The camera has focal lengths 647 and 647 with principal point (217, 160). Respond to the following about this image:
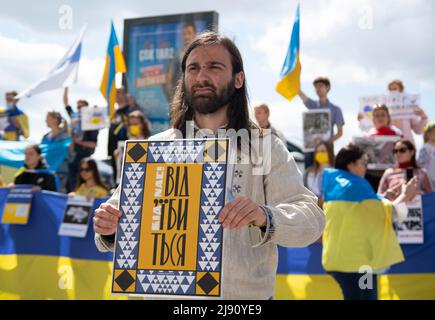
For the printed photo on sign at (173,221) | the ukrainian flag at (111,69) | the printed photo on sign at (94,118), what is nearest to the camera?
the printed photo on sign at (173,221)

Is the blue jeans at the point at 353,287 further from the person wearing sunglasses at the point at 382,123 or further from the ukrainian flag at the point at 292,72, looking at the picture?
the ukrainian flag at the point at 292,72

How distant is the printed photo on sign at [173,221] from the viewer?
2.09 m

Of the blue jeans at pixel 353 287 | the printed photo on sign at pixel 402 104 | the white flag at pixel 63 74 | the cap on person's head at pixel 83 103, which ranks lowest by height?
the blue jeans at pixel 353 287

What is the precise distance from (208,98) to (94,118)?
6.40m

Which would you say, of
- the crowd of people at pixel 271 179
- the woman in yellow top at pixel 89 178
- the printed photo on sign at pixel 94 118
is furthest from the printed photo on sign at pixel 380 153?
the printed photo on sign at pixel 94 118

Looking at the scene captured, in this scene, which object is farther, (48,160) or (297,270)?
(48,160)

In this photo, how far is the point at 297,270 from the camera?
6457mm

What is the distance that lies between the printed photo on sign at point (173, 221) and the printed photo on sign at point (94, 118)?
6.43 m

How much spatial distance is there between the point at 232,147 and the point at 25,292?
17.4 ft

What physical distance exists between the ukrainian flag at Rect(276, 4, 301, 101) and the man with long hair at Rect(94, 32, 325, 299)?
17.4 ft

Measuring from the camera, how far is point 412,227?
Answer: 6.22 meters

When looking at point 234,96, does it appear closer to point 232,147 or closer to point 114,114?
point 232,147
